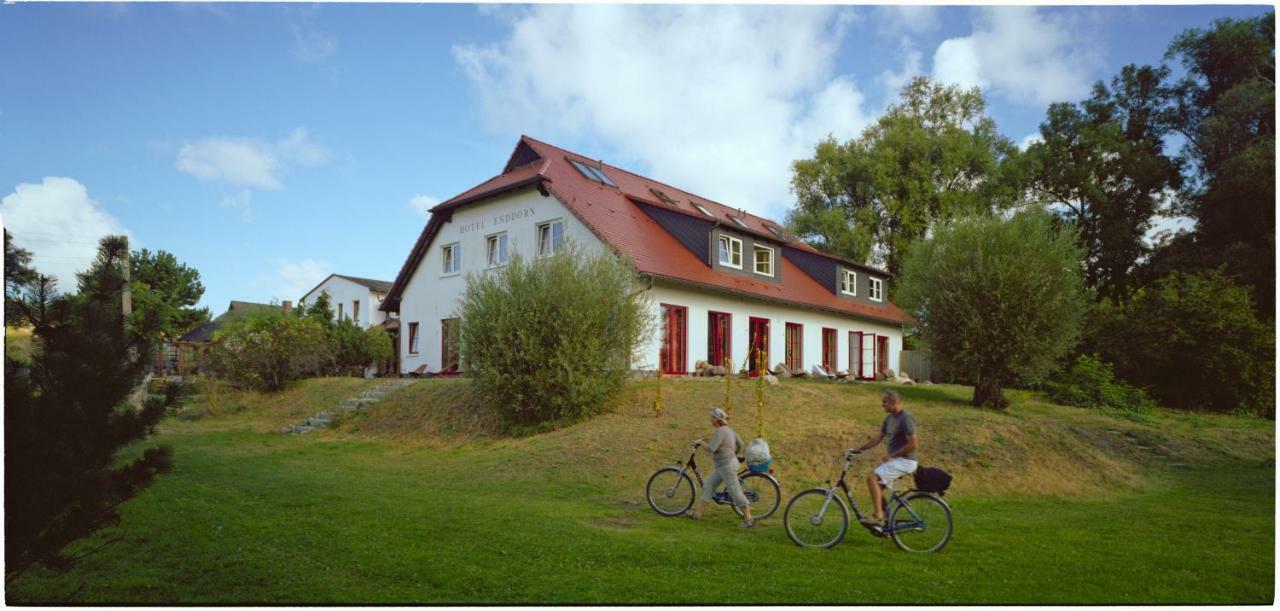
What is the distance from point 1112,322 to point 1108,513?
1995 cm

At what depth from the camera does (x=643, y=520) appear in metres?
9.90

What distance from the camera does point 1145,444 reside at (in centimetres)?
1688

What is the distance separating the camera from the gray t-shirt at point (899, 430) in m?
8.20

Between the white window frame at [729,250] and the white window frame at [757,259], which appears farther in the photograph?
the white window frame at [757,259]

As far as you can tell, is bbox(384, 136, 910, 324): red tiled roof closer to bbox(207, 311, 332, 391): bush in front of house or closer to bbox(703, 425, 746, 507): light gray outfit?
bbox(207, 311, 332, 391): bush in front of house

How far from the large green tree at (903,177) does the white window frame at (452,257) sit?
68.2ft

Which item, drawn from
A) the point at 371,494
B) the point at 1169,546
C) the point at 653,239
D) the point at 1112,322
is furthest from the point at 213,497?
the point at 1112,322

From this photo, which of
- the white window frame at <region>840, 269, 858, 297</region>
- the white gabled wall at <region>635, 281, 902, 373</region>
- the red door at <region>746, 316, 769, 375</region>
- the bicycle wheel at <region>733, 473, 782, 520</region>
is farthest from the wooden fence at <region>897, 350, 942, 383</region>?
the bicycle wheel at <region>733, 473, 782, 520</region>

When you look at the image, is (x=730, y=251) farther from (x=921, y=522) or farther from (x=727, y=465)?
(x=921, y=522)

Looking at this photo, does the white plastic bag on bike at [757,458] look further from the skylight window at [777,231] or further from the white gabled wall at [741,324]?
the skylight window at [777,231]

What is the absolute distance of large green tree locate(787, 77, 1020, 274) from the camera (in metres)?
39.3

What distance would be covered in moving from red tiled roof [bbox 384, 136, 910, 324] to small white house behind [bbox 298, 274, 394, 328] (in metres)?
19.7

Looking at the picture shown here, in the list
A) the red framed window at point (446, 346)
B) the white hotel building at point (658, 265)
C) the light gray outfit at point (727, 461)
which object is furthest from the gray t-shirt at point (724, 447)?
the red framed window at point (446, 346)

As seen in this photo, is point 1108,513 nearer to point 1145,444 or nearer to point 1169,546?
point 1169,546
